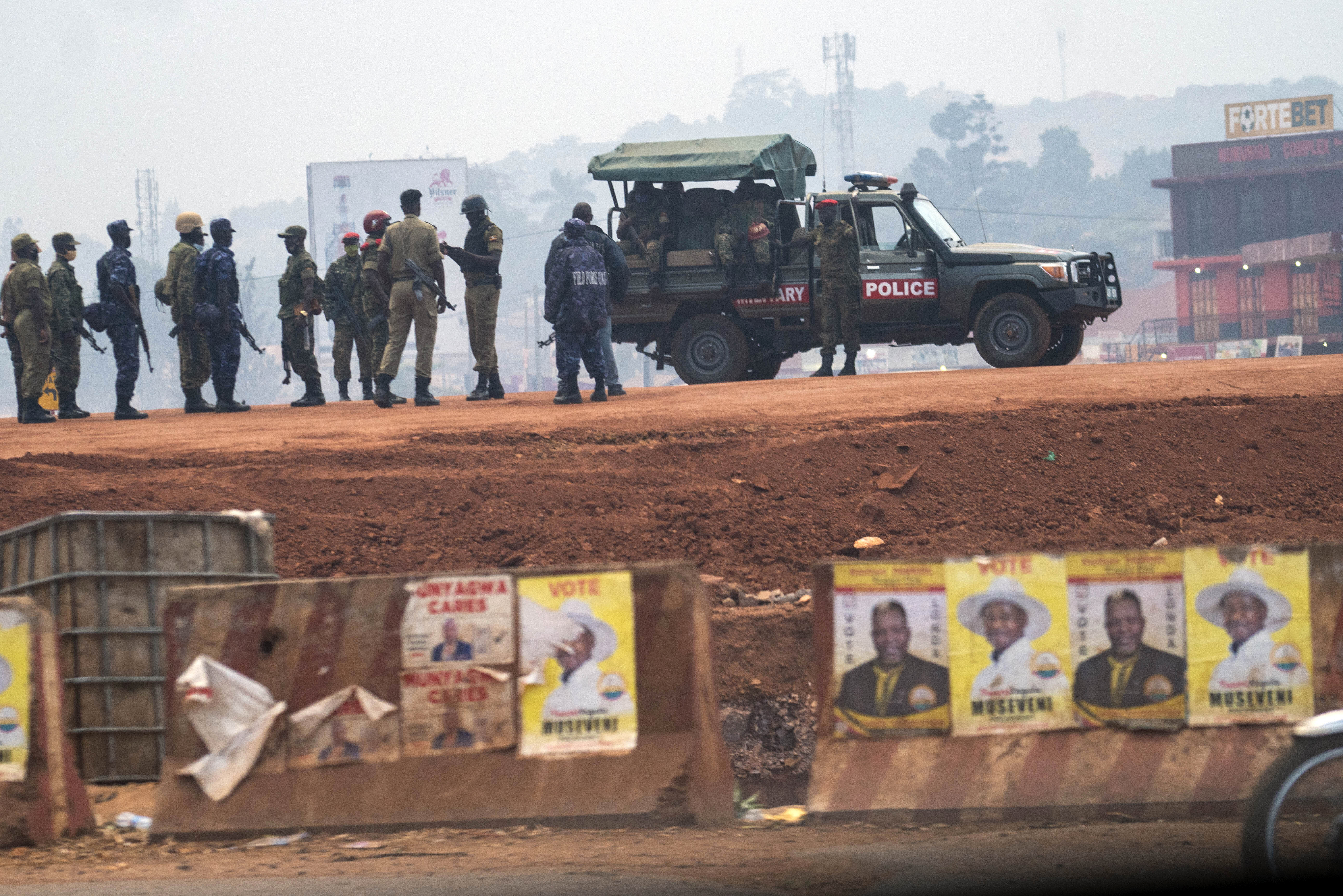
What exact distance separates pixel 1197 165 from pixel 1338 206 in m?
6.26

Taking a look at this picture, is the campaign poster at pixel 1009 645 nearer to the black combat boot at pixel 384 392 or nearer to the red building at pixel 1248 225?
the black combat boot at pixel 384 392

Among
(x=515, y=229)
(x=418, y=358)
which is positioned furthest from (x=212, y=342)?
(x=515, y=229)

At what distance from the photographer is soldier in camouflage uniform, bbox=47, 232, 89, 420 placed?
A: 46.4 feet

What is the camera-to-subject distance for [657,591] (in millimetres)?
5336

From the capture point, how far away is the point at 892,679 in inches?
208

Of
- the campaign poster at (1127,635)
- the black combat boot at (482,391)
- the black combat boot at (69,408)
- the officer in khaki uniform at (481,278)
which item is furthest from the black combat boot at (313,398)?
the campaign poster at (1127,635)

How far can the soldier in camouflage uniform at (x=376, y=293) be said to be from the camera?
1392 cm

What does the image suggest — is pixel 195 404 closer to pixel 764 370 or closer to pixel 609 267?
pixel 609 267

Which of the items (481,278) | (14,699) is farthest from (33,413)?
(14,699)

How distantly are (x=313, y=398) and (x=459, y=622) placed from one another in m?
11.4

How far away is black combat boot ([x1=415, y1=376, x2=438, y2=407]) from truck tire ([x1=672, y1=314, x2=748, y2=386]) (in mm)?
3393

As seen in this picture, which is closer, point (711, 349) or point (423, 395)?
point (423, 395)

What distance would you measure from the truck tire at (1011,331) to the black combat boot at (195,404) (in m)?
9.00

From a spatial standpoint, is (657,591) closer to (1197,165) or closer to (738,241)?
(738,241)
